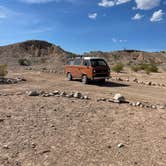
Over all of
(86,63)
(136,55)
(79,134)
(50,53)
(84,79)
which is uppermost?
(136,55)

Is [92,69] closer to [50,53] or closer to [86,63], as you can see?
[86,63]

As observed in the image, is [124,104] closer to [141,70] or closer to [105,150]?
[105,150]

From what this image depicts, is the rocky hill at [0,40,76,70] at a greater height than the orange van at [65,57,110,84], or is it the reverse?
the rocky hill at [0,40,76,70]

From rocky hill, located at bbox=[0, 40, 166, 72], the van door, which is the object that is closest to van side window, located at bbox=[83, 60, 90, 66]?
the van door

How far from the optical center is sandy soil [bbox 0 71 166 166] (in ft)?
21.7

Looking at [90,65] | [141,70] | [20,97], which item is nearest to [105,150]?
[20,97]

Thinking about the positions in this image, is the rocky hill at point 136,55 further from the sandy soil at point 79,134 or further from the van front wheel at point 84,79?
the sandy soil at point 79,134

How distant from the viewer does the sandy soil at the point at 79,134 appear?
6.61 meters

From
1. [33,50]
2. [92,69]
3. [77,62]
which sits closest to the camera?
[92,69]

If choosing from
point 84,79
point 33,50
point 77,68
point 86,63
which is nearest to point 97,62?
point 86,63

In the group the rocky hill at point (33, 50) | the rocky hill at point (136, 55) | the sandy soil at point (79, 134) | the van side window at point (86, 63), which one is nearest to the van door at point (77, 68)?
the van side window at point (86, 63)

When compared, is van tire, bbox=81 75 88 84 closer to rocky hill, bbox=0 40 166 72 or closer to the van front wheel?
the van front wheel

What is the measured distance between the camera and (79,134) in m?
8.29

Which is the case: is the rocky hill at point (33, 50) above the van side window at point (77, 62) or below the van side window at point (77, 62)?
above
